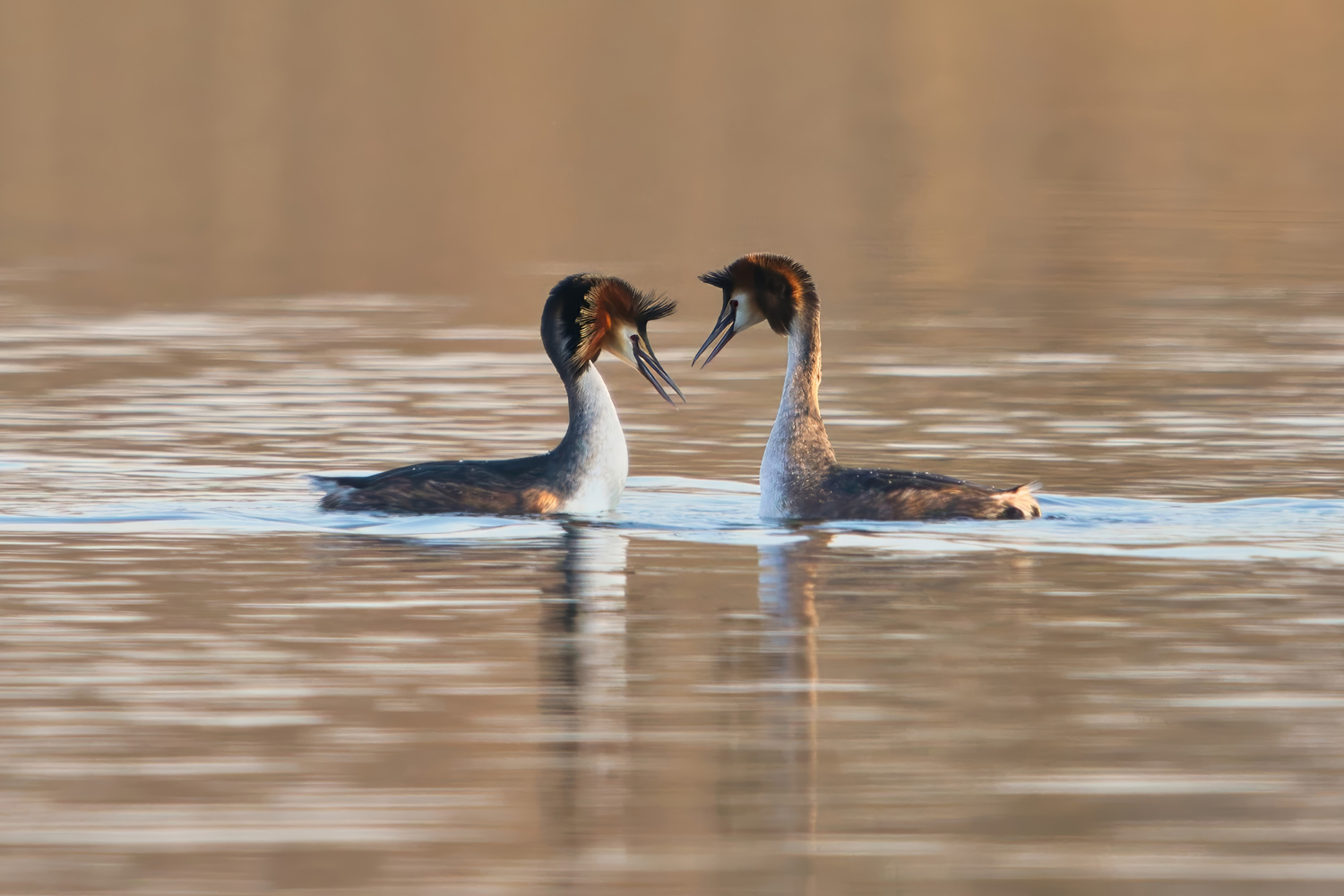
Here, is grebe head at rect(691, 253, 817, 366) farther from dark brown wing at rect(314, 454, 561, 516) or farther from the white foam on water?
dark brown wing at rect(314, 454, 561, 516)

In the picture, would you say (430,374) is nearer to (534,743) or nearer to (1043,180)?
(534,743)

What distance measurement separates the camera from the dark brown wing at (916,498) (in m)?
14.9

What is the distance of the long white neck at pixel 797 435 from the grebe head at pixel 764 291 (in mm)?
84

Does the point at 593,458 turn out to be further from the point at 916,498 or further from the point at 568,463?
the point at 916,498

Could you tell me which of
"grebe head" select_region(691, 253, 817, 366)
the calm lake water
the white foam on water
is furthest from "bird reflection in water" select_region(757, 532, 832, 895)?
"grebe head" select_region(691, 253, 817, 366)

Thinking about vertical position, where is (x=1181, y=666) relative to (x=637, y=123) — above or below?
below

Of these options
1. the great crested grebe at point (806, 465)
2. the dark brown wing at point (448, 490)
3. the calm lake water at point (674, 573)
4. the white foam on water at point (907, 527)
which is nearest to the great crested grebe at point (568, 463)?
Result: the dark brown wing at point (448, 490)

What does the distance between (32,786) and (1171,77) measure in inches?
2996

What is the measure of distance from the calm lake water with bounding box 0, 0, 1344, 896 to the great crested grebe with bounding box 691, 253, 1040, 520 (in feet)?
1.01

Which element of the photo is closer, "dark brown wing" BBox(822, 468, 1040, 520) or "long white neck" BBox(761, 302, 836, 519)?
"dark brown wing" BBox(822, 468, 1040, 520)

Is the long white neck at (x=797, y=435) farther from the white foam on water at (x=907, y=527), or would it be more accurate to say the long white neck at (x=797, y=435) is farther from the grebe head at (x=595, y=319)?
the grebe head at (x=595, y=319)

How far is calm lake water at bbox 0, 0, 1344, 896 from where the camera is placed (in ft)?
28.4

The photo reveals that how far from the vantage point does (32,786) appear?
9.12 m

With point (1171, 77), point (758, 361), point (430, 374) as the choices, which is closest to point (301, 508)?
point (430, 374)
